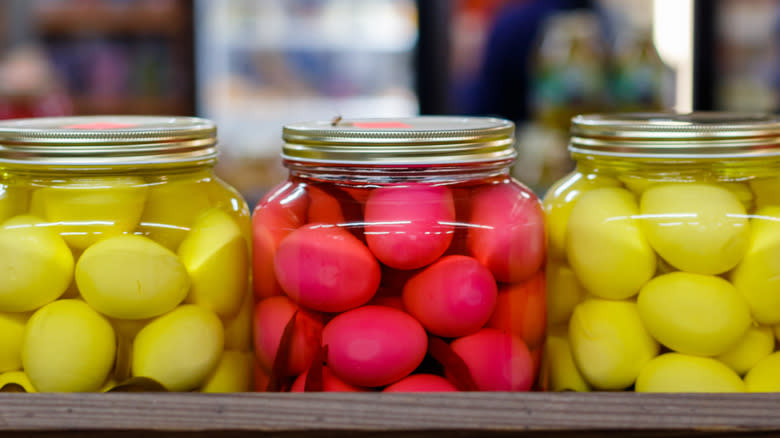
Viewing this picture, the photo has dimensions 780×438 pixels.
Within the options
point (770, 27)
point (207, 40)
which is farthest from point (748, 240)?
point (207, 40)

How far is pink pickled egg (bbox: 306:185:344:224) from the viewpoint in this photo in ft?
1.55

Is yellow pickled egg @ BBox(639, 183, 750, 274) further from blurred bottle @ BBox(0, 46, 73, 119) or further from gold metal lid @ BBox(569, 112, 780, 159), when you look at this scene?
blurred bottle @ BBox(0, 46, 73, 119)

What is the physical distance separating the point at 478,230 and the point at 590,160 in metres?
0.12

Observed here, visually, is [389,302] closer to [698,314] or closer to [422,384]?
[422,384]

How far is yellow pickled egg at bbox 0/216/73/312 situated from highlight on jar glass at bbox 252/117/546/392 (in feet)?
0.39

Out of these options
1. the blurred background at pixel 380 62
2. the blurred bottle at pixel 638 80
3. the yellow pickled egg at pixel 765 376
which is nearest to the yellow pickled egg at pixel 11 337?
the yellow pickled egg at pixel 765 376

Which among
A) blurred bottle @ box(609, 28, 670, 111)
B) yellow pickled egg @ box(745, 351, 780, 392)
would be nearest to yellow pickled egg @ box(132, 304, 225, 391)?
yellow pickled egg @ box(745, 351, 780, 392)

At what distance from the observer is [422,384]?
1.46 ft

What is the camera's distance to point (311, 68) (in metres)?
2.90

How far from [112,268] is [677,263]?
33cm

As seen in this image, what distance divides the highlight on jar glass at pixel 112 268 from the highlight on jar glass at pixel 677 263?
→ 221 millimetres

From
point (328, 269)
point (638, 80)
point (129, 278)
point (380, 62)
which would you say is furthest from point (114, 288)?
point (380, 62)

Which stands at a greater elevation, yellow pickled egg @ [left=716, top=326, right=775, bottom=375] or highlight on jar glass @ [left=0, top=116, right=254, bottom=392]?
highlight on jar glass @ [left=0, top=116, right=254, bottom=392]

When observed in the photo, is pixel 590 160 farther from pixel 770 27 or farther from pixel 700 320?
pixel 770 27
